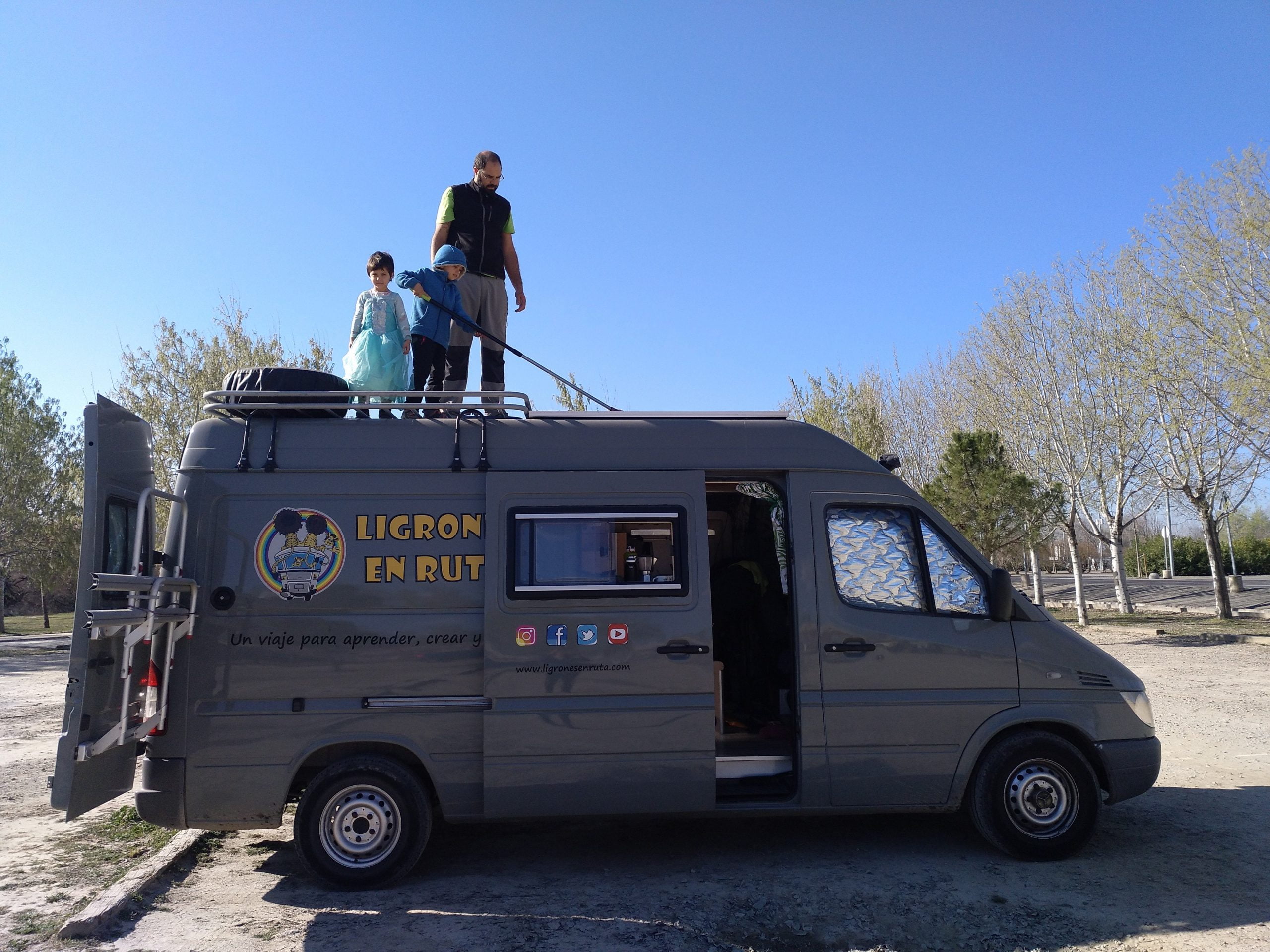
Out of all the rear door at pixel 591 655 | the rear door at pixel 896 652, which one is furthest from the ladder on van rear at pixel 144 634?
the rear door at pixel 896 652

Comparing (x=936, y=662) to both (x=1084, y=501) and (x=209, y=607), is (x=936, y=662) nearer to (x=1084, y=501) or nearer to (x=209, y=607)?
(x=209, y=607)

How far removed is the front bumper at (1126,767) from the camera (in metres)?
5.60

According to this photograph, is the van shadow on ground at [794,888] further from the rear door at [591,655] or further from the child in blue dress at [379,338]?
the child in blue dress at [379,338]

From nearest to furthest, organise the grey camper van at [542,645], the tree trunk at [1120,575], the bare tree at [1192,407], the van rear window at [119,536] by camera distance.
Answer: the van rear window at [119,536], the grey camper van at [542,645], the bare tree at [1192,407], the tree trunk at [1120,575]

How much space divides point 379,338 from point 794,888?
16.3ft

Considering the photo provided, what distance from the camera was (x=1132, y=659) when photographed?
17.1 metres

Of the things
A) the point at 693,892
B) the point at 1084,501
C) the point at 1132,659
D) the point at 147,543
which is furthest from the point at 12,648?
the point at 1084,501

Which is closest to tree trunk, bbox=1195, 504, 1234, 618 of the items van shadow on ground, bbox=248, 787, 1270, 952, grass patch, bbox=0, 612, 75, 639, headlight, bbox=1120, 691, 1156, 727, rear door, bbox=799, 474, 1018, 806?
van shadow on ground, bbox=248, 787, 1270, 952

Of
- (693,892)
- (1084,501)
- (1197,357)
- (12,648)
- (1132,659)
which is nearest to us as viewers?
(693,892)

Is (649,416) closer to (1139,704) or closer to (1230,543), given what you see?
(1139,704)

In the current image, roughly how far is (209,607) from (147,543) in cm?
51

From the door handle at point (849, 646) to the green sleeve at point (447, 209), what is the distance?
15.9 ft

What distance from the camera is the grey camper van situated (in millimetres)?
5172

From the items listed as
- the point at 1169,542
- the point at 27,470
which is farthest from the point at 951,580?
the point at 1169,542
